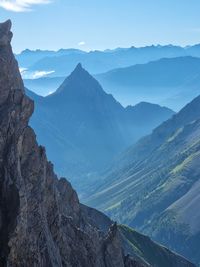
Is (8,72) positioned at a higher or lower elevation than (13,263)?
higher

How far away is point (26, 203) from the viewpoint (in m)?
63.3

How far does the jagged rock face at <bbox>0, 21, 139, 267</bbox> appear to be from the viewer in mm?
60281

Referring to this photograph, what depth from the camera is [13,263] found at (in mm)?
57438

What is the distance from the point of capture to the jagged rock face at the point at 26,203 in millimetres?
60281

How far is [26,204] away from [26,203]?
5.3 inches

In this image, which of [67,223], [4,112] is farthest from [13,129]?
[67,223]

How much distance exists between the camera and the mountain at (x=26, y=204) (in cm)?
6028

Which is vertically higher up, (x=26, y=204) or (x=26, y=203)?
(x=26, y=203)

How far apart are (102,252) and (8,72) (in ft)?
120

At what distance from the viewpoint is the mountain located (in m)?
60.3

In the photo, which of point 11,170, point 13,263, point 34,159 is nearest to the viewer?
point 13,263

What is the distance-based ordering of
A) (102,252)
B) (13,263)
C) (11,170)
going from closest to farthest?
(13,263) → (11,170) → (102,252)

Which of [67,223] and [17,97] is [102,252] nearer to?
[67,223]

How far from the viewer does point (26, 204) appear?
63250mm
